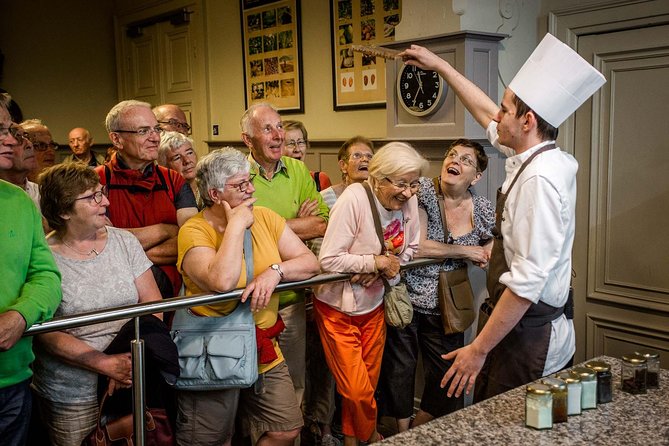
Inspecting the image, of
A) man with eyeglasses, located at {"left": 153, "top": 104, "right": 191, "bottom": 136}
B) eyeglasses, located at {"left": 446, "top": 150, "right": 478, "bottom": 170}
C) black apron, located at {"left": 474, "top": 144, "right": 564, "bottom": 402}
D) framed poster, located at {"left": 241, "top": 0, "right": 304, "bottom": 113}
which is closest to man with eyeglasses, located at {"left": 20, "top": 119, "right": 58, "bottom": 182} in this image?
man with eyeglasses, located at {"left": 153, "top": 104, "right": 191, "bottom": 136}

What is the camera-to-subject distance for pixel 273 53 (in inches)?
225

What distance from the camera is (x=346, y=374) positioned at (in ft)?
8.86

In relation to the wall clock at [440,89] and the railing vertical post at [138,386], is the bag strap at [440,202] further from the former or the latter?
the railing vertical post at [138,386]

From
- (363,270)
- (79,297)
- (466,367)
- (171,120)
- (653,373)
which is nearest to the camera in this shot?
(653,373)

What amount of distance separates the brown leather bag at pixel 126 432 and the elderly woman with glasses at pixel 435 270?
3.64 ft

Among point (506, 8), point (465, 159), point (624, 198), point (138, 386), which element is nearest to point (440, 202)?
point (465, 159)

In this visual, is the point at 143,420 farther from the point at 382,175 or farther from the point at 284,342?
the point at 382,175

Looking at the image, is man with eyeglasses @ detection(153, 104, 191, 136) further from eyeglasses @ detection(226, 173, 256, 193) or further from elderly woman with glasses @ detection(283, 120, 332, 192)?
eyeglasses @ detection(226, 173, 256, 193)

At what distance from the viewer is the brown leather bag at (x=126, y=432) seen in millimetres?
2178

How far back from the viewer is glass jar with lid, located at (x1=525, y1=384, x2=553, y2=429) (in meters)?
1.50

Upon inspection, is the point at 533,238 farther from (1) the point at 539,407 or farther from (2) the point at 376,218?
(2) the point at 376,218

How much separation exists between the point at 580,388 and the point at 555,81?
0.87m

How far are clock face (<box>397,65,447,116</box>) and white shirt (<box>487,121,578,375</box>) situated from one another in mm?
1669

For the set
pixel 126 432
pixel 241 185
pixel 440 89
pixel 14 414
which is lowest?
pixel 126 432
